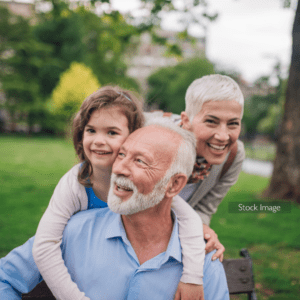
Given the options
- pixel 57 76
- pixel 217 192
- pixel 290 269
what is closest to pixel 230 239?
pixel 290 269

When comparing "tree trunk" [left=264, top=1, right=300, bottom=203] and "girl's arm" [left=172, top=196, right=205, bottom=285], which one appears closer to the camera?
"girl's arm" [left=172, top=196, right=205, bottom=285]

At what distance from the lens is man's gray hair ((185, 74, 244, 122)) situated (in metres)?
2.14

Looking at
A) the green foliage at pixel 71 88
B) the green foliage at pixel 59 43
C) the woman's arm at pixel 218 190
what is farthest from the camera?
the green foliage at pixel 59 43

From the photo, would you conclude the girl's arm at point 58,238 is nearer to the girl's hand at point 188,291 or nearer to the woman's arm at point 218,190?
the girl's hand at point 188,291

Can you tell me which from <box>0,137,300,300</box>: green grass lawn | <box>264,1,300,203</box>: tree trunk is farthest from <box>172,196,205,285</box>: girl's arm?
<box>264,1,300,203</box>: tree trunk

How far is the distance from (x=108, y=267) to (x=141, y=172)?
0.65 m

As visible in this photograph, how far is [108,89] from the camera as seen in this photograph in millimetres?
2217

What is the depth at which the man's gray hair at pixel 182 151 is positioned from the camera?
193cm

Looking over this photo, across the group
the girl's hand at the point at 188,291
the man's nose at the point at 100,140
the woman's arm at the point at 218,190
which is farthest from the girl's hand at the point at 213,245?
the man's nose at the point at 100,140

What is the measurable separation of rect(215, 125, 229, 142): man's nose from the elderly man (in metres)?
0.20

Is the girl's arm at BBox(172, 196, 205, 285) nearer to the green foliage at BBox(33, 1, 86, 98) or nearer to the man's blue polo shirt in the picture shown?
the man's blue polo shirt

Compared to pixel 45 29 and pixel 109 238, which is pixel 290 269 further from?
pixel 45 29

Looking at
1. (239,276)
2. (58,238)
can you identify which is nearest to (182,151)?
(58,238)

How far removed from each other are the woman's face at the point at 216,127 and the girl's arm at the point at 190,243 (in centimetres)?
41
